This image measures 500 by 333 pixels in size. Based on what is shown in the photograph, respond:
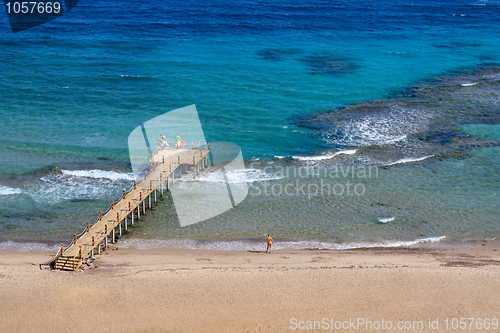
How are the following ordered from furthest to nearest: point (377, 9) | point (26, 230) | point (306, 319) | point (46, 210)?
point (377, 9)
point (46, 210)
point (26, 230)
point (306, 319)

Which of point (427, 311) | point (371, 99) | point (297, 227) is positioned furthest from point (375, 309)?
point (371, 99)

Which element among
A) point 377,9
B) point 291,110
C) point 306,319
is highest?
point 377,9

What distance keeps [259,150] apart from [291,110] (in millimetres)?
8257

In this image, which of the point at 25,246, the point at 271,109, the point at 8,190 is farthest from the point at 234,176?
the point at 8,190

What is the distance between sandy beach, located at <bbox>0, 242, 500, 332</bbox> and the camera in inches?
877

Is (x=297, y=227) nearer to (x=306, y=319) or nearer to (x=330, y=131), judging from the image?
(x=306, y=319)

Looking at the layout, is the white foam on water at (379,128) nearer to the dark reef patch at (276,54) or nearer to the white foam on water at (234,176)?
the white foam on water at (234,176)

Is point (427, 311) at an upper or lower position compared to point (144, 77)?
lower

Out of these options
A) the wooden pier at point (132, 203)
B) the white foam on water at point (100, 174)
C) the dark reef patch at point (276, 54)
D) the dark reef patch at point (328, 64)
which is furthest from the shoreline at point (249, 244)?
the dark reef patch at point (276, 54)

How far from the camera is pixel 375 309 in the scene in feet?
76.1

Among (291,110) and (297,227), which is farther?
(291,110)

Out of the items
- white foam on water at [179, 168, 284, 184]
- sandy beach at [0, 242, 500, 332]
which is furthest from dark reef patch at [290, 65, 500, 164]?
sandy beach at [0, 242, 500, 332]

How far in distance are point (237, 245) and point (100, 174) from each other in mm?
13401

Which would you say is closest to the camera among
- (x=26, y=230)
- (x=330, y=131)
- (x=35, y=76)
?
(x=26, y=230)
